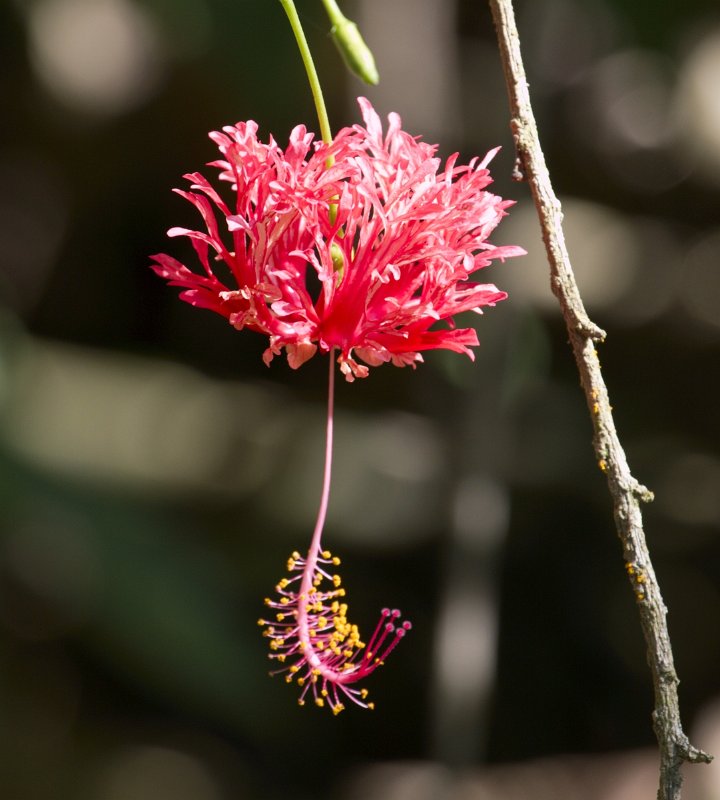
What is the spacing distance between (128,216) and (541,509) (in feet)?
6.52

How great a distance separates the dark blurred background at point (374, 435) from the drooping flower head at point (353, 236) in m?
2.41

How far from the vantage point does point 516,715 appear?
13.3ft

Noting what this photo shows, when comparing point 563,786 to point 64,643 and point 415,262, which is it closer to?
point 64,643

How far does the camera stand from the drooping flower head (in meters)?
1.18

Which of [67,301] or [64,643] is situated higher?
[67,301]

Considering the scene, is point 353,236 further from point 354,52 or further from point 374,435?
point 374,435

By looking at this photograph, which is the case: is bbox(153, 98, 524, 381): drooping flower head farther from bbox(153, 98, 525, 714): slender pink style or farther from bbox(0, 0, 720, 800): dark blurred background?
bbox(0, 0, 720, 800): dark blurred background

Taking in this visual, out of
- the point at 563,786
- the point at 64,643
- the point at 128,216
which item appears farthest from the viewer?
the point at 128,216

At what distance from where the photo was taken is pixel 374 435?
13.3 feet

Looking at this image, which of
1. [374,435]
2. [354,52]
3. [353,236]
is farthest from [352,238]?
[374,435]

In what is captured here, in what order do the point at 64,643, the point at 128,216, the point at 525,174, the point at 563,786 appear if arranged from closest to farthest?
the point at 525,174, the point at 64,643, the point at 563,786, the point at 128,216

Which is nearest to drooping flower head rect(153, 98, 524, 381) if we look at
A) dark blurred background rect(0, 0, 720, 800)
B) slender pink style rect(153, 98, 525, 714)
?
slender pink style rect(153, 98, 525, 714)

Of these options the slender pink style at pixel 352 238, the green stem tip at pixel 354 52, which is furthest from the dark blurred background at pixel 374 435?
the green stem tip at pixel 354 52

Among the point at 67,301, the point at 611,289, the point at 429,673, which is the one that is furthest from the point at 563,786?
the point at 67,301
